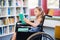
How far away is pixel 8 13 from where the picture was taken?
525cm

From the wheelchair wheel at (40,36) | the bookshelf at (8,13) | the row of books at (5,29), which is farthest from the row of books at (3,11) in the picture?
the wheelchair wheel at (40,36)

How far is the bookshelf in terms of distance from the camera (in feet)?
16.5

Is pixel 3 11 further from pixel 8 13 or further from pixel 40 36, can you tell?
pixel 40 36

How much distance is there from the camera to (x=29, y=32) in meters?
2.65

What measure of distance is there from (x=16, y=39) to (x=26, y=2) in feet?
11.2

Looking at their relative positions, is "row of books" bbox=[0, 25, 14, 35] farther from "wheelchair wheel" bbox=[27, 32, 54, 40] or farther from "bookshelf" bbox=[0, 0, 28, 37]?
"wheelchair wheel" bbox=[27, 32, 54, 40]

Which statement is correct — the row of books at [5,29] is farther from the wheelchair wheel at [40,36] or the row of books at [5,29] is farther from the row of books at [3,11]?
the wheelchair wheel at [40,36]

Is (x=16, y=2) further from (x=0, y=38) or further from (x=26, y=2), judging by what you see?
(x=0, y=38)

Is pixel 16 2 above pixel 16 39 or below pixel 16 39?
above

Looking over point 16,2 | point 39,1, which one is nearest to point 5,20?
point 16,2

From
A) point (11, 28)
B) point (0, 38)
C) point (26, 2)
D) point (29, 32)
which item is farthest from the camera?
point (26, 2)

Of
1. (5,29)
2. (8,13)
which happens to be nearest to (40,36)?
(5,29)

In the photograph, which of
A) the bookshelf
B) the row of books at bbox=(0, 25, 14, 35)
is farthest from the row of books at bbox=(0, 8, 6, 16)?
the row of books at bbox=(0, 25, 14, 35)

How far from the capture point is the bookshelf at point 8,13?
5.04 metres
